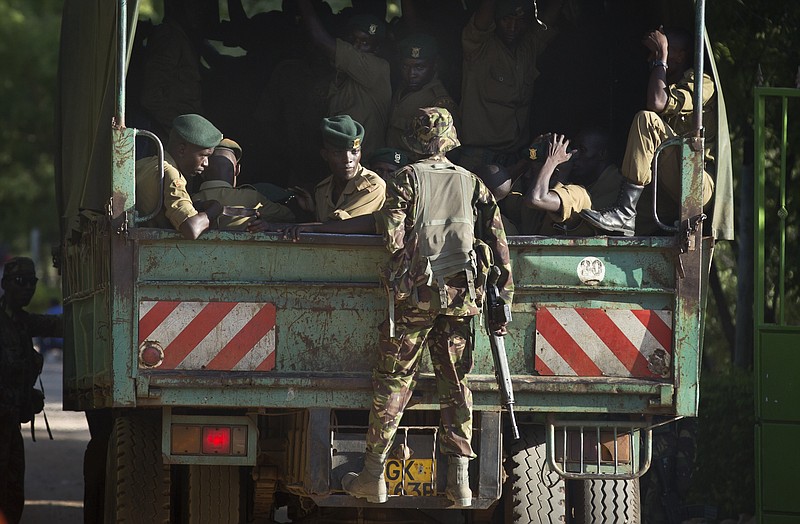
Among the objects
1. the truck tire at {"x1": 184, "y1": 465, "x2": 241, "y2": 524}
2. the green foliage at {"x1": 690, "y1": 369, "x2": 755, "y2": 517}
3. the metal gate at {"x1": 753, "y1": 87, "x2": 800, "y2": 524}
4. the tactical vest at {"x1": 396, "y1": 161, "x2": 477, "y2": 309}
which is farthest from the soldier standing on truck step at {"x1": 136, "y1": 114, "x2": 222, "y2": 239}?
the green foliage at {"x1": 690, "y1": 369, "x2": 755, "y2": 517}

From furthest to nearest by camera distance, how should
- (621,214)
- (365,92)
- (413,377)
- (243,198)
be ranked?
(365,92) < (243,198) < (621,214) < (413,377)

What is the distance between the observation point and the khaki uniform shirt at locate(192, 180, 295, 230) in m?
6.62

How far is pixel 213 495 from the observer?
636cm

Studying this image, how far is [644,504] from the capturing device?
8.68 metres

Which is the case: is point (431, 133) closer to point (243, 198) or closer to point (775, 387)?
point (243, 198)

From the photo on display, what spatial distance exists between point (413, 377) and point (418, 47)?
2.43m

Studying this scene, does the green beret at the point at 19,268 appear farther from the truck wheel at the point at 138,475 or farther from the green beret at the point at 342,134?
the green beret at the point at 342,134

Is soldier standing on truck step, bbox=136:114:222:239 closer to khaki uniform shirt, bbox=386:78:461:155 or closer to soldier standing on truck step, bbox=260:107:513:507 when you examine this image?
soldier standing on truck step, bbox=260:107:513:507

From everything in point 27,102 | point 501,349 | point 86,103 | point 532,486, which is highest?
point 27,102

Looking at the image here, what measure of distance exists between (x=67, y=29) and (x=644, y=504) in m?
4.30

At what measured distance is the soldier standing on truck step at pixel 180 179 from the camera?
588 cm

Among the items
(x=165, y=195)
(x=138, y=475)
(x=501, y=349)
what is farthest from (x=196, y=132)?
(x=501, y=349)

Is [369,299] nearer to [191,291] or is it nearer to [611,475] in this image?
[191,291]

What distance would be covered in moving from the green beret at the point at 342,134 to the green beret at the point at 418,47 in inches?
50.3
